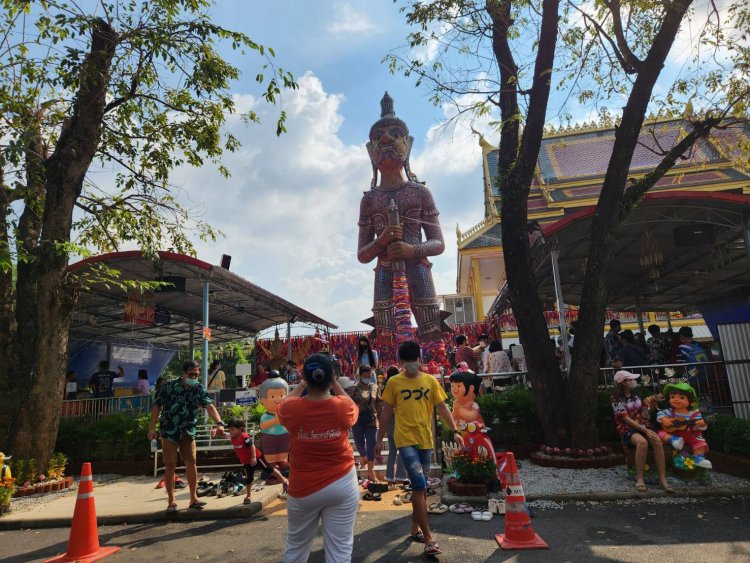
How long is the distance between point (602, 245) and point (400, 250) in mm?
4996

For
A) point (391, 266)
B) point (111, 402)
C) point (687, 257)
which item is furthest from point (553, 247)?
point (111, 402)

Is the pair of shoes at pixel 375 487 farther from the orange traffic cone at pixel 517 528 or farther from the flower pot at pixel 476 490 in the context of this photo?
the orange traffic cone at pixel 517 528

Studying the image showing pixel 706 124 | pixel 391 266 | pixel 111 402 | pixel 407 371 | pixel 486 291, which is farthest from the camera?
pixel 486 291

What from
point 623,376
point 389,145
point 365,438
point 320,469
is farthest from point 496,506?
point 389,145

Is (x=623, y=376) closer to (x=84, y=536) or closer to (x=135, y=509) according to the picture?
(x=84, y=536)

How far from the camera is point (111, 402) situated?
983cm

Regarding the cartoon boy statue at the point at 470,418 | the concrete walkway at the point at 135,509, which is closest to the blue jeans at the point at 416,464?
the cartoon boy statue at the point at 470,418

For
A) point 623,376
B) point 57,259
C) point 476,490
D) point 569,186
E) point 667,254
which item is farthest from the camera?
point 569,186

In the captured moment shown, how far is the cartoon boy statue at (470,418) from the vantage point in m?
6.12

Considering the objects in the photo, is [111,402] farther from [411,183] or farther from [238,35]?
[411,183]

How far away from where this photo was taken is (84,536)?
4555mm

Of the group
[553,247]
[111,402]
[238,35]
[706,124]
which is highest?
[238,35]

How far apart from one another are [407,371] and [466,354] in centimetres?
591

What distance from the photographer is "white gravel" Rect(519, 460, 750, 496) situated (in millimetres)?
5895
